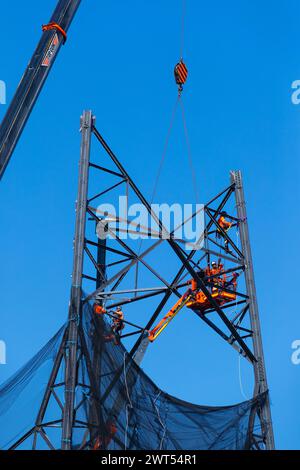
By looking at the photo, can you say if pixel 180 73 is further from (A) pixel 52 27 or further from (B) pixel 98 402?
(B) pixel 98 402

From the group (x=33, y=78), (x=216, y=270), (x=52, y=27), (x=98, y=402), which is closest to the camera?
(x=98, y=402)

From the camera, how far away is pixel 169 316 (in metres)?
25.8

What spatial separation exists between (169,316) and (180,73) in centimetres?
889

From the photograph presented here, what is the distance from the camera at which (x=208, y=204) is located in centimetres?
2558

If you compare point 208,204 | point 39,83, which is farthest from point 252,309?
point 39,83

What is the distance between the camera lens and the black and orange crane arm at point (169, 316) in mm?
24509

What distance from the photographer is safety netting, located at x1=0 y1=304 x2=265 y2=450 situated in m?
16.0

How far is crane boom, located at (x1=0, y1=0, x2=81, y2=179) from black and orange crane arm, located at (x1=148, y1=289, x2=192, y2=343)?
8374 mm

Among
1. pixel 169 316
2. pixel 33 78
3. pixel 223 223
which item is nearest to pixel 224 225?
pixel 223 223

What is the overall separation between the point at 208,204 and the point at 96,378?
1049cm

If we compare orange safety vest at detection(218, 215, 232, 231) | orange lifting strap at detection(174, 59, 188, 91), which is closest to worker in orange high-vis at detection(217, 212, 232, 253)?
orange safety vest at detection(218, 215, 232, 231)

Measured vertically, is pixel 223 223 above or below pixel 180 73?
below

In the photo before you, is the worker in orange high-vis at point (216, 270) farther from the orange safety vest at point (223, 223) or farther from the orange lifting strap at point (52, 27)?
the orange lifting strap at point (52, 27)

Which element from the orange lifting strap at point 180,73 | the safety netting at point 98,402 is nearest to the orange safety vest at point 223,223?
the orange lifting strap at point 180,73
